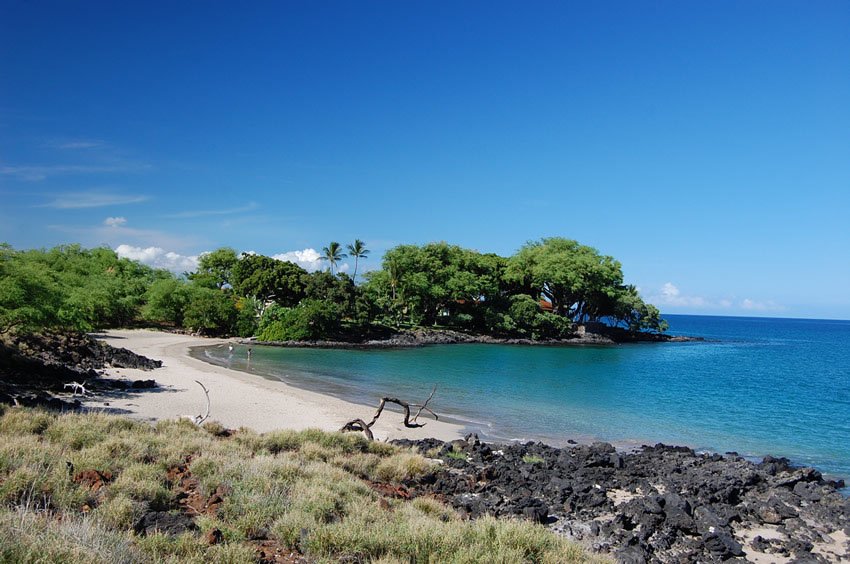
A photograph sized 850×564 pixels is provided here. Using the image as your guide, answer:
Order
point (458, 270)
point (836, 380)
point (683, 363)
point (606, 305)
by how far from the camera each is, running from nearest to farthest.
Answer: point (836, 380)
point (683, 363)
point (458, 270)
point (606, 305)

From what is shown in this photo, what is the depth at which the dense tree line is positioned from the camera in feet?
190

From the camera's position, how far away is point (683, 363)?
171 feet

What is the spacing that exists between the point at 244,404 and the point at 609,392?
20.9m

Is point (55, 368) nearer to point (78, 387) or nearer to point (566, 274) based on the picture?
point (78, 387)

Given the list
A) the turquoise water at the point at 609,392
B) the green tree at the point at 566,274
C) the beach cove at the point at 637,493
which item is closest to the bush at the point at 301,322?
the turquoise water at the point at 609,392

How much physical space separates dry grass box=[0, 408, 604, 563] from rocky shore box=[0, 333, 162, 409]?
218 inches

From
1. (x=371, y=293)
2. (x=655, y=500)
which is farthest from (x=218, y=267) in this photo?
(x=655, y=500)

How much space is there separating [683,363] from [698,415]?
2881 cm

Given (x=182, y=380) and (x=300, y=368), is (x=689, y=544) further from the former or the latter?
(x=300, y=368)

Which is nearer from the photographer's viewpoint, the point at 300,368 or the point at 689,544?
the point at 689,544

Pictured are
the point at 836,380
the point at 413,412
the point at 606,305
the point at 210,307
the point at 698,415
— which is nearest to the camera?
the point at 413,412

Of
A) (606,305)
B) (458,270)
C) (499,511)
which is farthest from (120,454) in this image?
(606,305)

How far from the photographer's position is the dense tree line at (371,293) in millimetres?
57812

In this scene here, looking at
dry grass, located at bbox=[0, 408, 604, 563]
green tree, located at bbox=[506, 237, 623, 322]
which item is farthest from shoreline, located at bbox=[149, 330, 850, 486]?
green tree, located at bbox=[506, 237, 623, 322]
